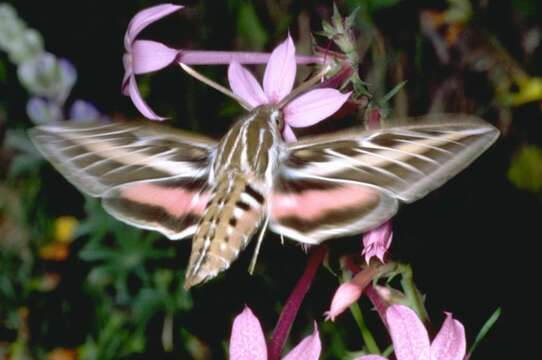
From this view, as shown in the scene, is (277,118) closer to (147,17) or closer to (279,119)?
(279,119)

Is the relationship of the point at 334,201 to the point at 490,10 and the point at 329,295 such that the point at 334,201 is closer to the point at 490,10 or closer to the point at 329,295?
the point at 329,295

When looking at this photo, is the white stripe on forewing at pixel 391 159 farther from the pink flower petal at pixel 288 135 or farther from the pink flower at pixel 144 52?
the pink flower at pixel 144 52

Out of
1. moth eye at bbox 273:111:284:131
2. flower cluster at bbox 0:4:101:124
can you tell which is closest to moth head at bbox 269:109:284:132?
moth eye at bbox 273:111:284:131

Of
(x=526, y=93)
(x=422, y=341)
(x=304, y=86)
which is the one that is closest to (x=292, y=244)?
(x=526, y=93)

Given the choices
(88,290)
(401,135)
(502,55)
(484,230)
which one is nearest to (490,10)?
(502,55)

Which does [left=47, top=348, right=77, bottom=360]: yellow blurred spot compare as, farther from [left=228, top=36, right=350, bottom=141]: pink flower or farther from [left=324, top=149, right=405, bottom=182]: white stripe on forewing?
A: [left=324, top=149, right=405, bottom=182]: white stripe on forewing

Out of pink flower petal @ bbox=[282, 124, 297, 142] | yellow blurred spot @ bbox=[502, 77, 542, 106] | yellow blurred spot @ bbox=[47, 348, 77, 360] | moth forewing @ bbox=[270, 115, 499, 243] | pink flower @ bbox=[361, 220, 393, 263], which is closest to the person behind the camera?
moth forewing @ bbox=[270, 115, 499, 243]

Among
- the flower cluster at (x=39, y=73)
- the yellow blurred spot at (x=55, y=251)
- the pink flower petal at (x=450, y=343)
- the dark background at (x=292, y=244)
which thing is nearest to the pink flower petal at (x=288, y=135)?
the pink flower petal at (x=450, y=343)
